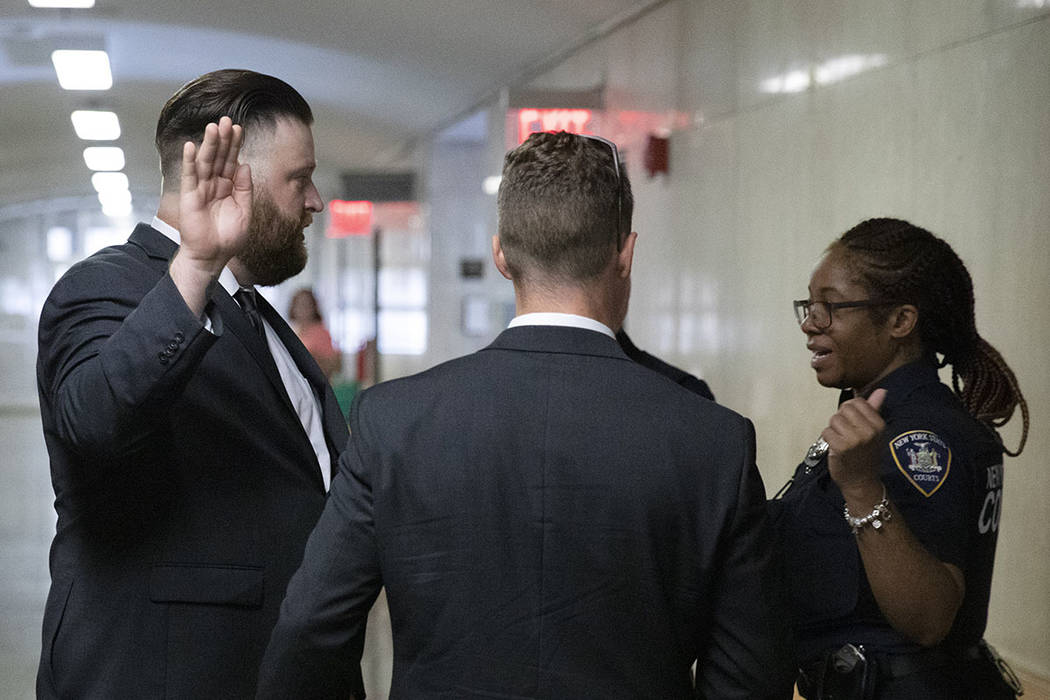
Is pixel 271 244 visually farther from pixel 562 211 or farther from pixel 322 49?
pixel 322 49

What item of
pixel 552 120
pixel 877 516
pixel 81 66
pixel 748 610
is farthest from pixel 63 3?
pixel 748 610

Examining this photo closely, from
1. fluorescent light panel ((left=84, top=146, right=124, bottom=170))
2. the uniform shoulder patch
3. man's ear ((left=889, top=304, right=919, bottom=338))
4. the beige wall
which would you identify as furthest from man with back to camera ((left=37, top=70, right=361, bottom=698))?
fluorescent light panel ((left=84, top=146, right=124, bottom=170))

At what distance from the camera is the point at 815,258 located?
5.97m

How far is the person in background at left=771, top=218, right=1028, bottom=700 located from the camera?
1.79 metres

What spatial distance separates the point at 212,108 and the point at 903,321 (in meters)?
1.27

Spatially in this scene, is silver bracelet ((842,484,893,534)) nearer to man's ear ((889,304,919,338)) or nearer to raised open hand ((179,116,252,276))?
man's ear ((889,304,919,338))

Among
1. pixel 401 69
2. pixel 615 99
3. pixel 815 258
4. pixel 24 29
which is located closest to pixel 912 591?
pixel 815 258

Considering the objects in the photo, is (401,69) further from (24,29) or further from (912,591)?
(912,591)

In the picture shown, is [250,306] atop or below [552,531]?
atop

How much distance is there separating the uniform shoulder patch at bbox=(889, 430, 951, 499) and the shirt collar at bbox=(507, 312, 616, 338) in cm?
64

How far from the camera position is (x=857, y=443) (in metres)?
1.68

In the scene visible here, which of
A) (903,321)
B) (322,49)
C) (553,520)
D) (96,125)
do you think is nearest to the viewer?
(553,520)

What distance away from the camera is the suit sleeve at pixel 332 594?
59.2 inches

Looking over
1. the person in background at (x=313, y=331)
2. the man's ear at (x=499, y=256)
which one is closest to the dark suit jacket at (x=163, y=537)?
the man's ear at (x=499, y=256)
